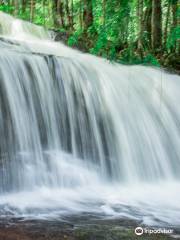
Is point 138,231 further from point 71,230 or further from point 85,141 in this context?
point 85,141

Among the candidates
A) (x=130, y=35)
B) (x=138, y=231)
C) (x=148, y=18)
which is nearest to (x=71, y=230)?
(x=138, y=231)

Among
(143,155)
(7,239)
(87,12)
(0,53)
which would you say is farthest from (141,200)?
(87,12)

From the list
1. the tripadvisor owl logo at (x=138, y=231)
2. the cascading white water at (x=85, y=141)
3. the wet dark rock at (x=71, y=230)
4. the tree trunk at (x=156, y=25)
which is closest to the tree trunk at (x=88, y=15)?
the tree trunk at (x=156, y=25)

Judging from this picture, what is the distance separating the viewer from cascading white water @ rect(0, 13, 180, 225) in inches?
210

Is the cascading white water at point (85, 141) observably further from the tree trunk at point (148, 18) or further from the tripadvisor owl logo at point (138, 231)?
the tree trunk at point (148, 18)

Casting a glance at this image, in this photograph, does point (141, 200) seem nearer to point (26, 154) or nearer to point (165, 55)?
point (26, 154)

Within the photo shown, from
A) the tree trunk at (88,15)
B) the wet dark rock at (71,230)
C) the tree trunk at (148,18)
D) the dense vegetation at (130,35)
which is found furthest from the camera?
the tree trunk at (88,15)

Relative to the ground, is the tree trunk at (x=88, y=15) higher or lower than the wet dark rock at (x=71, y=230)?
higher

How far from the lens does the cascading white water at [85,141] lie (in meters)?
5.33

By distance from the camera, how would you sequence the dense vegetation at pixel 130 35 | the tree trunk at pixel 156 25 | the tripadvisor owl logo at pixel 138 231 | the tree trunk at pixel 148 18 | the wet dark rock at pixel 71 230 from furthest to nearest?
the tree trunk at pixel 148 18, the tree trunk at pixel 156 25, the dense vegetation at pixel 130 35, the tripadvisor owl logo at pixel 138 231, the wet dark rock at pixel 71 230

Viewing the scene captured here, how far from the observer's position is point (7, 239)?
3652mm

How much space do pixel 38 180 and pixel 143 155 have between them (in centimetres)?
197

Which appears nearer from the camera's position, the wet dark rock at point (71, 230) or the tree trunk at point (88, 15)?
the wet dark rock at point (71, 230)

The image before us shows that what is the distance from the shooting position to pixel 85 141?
22.2 feet
